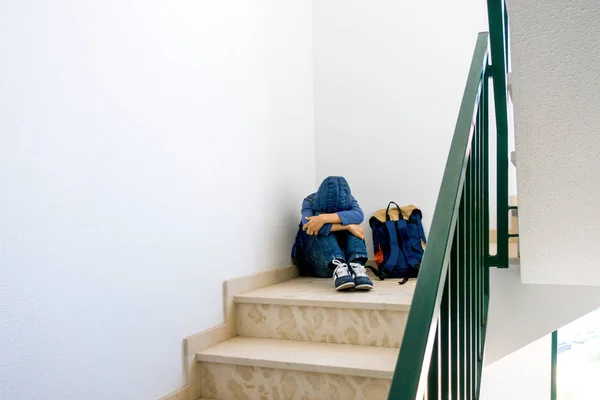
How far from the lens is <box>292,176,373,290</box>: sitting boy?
9.57ft

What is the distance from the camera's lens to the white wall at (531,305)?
6.70ft

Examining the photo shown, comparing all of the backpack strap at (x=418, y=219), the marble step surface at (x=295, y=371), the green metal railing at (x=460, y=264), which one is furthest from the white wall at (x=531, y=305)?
the backpack strap at (x=418, y=219)

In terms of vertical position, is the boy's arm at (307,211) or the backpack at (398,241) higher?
the boy's arm at (307,211)

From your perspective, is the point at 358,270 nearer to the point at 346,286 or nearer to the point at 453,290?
the point at 346,286

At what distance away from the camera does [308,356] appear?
2.14 meters

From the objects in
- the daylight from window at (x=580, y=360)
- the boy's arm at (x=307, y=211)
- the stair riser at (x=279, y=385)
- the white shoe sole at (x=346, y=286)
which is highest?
the boy's arm at (x=307, y=211)

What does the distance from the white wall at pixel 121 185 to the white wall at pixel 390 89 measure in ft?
2.63

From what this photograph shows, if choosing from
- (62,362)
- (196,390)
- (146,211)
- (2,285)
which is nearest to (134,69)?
(146,211)

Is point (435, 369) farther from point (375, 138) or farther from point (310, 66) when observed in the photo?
point (310, 66)

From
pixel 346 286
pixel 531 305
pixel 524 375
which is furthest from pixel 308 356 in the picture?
pixel 524 375

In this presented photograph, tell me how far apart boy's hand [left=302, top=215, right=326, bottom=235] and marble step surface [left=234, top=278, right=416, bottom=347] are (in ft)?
1.18

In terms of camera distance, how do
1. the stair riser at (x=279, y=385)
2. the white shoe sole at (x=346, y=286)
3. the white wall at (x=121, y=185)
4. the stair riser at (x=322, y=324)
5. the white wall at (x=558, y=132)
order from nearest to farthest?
the white wall at (x=558, y=132) < the white wall at (x=121, y=185) < the stair riser at (x=279, y=385) < the stair riser at (x=322, y=324) < the white shoe sole at (x=346, y=286)

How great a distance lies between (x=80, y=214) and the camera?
172 centimetres

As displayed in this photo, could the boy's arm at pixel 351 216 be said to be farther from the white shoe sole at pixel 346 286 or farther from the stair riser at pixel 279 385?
the stair riser at pixel 279 385
